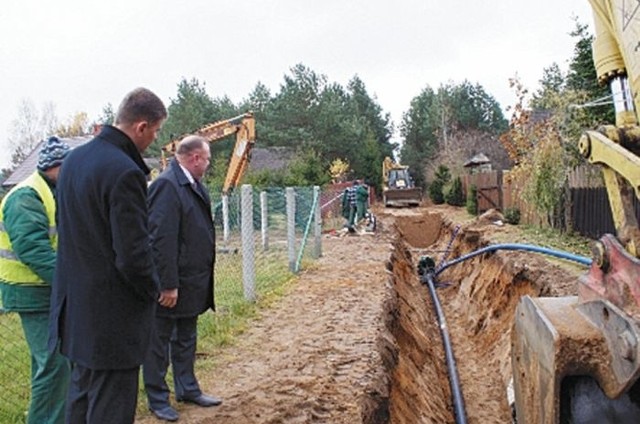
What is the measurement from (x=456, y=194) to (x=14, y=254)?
Answer: 28.5 metres

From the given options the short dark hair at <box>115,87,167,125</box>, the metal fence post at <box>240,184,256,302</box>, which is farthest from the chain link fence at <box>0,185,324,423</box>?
the short dark hair at <box>115,87,167,125</box>

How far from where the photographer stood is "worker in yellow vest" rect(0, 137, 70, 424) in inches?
124

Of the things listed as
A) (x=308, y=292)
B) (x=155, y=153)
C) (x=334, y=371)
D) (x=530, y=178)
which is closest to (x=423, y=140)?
(x=155, y=153)

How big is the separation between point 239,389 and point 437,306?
7190mm

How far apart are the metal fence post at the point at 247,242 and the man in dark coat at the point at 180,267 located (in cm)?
288

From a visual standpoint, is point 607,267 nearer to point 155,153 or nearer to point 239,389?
point 239,389

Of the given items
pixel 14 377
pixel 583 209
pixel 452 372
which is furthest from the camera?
pixel 583 209

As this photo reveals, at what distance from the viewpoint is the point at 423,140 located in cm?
5569

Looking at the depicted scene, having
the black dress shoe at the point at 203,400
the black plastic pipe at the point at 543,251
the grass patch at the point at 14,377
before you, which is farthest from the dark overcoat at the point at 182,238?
the black plastic pipe at the point at 543,251

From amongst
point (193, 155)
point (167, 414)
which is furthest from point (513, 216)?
point (167, 414)

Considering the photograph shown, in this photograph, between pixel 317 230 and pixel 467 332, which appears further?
pixel 317 230

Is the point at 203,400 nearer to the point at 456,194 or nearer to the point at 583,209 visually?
the point at 583,209

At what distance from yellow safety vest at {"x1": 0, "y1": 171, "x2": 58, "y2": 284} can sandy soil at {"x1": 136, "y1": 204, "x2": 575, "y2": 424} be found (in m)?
1.20

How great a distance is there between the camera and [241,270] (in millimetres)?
8930
